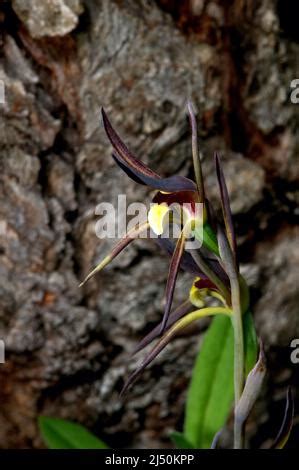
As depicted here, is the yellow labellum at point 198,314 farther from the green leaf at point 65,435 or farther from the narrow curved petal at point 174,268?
the green leaf at point 65,435

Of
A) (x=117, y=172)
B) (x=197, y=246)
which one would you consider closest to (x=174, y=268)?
(x=197, y=246)

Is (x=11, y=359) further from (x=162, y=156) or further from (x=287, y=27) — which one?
(x=287, y=27)

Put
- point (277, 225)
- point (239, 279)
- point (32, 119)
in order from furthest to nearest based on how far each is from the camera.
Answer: point (277, 225), point (32, 119), point (239, 279)

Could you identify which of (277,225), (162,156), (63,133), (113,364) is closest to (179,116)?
(162,156)

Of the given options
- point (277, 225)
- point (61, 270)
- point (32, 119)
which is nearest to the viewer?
point (32, 119)

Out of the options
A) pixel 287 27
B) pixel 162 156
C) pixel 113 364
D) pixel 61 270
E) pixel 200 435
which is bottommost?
pixel 200 435

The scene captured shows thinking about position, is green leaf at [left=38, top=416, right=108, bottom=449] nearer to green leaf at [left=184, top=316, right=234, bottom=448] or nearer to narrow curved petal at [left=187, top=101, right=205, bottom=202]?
green leaf at [left=184, top=316, right=234, bottom=448]

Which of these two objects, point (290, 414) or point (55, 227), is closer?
point (290, 414)
